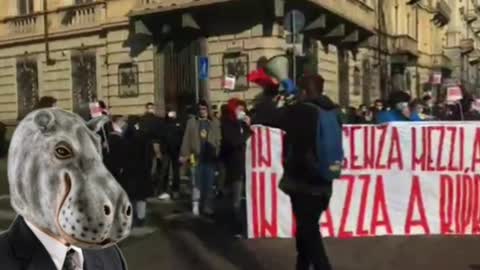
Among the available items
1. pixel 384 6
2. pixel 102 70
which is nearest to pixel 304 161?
pixel 102 70

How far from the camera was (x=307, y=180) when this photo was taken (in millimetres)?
5828

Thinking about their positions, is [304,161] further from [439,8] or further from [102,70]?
[439,8]

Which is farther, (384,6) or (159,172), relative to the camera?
(384,6)

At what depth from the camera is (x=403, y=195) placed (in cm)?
830

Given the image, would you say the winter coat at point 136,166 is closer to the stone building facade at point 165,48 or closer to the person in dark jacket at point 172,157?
the person in dark jacket at point 172,157

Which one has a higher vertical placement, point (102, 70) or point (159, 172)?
point (102, 70)

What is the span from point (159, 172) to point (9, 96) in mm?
18358

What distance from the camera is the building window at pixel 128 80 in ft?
78.4

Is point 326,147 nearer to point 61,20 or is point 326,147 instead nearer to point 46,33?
point 61,20

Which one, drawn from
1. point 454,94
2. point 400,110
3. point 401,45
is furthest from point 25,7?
point 400,110

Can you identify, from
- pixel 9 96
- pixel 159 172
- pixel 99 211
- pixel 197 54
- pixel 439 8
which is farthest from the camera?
pixel 439 8

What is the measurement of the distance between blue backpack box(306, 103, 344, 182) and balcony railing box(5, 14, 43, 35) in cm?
2406

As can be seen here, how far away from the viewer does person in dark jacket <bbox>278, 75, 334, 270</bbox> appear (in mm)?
5758

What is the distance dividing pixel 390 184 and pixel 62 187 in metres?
6.86
